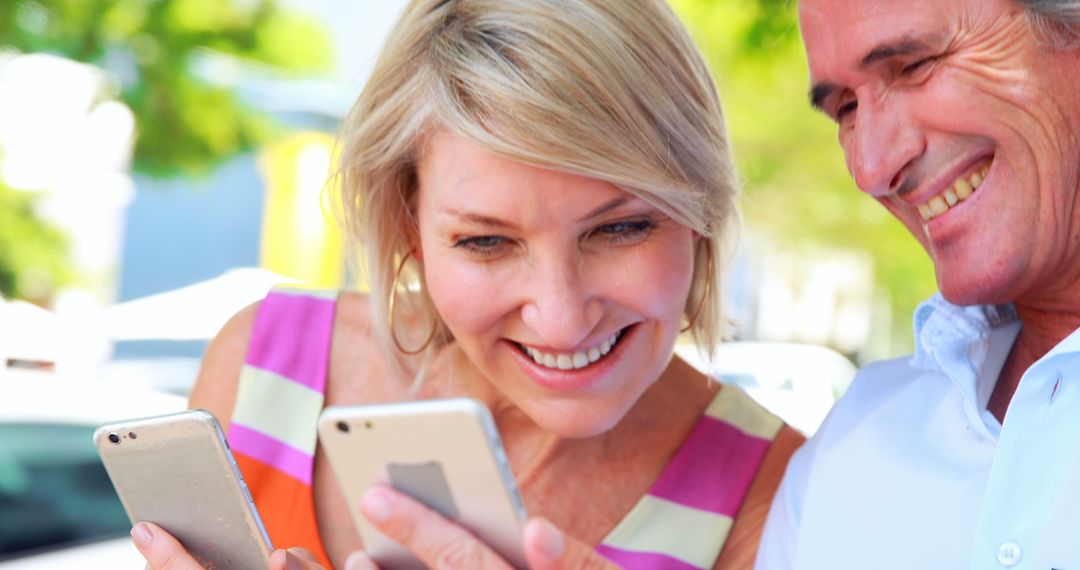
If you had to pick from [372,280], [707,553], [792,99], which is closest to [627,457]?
[707,553]

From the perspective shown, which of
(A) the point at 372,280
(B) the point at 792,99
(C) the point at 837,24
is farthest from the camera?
(B) the point at 792,99

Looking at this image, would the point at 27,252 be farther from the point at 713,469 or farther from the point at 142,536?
the point at 142,536

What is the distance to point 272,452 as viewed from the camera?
2762 mm

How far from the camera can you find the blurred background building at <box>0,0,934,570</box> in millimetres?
6539

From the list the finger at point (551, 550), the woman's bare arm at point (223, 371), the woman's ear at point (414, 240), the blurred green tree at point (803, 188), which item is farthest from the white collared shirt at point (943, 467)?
the blurred green tree at point (803, 188)

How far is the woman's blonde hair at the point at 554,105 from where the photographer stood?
90.1 inches

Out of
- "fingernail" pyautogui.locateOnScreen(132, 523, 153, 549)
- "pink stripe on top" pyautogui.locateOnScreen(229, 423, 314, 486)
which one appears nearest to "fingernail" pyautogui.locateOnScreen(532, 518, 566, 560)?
"fingernail" pyautogui.locateOnScreen(132, 523, 153, 549)

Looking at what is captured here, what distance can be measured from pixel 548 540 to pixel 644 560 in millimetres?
959

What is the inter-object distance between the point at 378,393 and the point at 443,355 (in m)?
0.17

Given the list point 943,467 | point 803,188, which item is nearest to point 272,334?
point 943,467

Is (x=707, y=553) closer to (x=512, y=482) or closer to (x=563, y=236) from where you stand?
(x=563, y=236)

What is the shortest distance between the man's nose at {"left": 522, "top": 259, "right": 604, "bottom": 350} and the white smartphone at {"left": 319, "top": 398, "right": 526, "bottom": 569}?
0.58m

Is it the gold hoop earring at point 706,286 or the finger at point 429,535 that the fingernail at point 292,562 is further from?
the gold hoop earring at point 706,286

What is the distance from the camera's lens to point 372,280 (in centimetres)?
281
